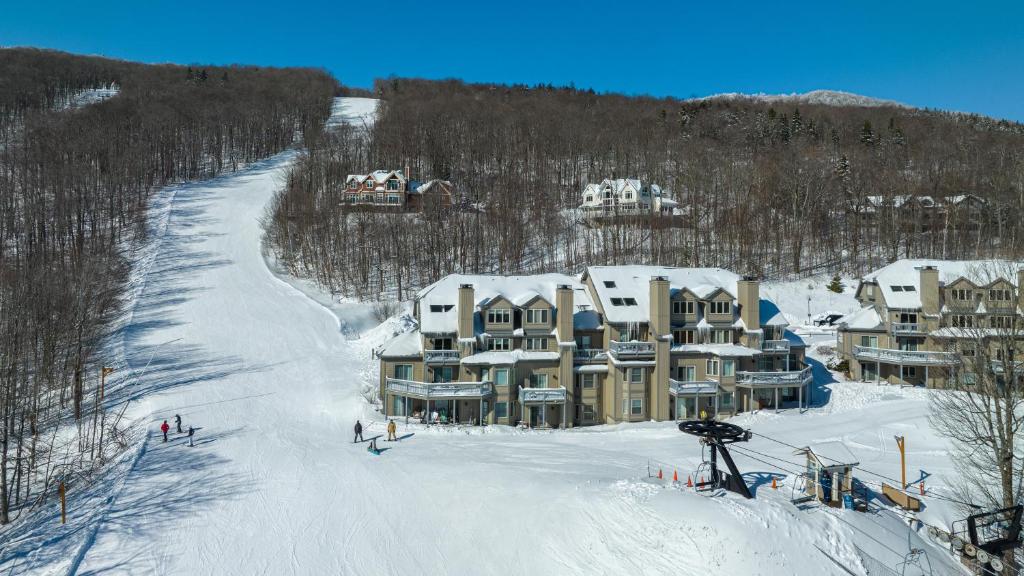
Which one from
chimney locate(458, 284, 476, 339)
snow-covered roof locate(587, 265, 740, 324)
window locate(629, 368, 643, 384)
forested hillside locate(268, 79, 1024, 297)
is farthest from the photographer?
forested hillside locate(268, 79, 1024, 297)

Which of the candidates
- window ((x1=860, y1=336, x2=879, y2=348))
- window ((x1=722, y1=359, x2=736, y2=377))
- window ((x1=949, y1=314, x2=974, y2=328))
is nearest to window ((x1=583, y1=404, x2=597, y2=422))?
window ((x1=722, y1=359, x2=736, y2=377))

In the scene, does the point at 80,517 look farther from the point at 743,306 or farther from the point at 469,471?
the point at 743,306

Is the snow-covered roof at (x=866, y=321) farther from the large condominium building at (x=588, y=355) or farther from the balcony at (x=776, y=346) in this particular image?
the balcony at (x=776, y=346)

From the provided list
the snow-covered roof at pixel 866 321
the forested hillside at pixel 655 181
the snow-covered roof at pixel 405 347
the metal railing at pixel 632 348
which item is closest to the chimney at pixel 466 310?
the snow-covered roof at pixel 405 347

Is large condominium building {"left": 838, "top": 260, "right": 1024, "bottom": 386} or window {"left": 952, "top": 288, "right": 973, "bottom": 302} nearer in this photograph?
A: large condominium building {"left": 838, "top": 260, "right": 1024, "bottom": 386}

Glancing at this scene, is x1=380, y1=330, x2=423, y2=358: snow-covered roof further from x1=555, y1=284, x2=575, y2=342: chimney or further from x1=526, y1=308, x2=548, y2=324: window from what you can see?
x1=555, y1=284, x2=575, y2=342: chimney

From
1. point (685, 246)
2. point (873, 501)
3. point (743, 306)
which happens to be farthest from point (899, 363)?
point (685, 246)

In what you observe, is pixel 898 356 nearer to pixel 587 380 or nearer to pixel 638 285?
pixel 638 285
